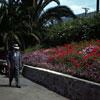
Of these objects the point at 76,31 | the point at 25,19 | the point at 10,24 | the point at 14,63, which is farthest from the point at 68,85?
the point at 25,19

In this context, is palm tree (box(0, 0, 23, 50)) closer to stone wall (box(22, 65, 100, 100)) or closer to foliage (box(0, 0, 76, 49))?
foliage (box(0, 0, 76, 49))

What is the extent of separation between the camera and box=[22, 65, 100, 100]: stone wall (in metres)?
6.52

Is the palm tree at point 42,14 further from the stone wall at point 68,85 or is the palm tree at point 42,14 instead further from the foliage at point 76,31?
the stone wall at point 68,85

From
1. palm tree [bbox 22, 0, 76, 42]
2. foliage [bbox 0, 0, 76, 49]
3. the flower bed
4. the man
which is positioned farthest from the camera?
palm tree [bbox 22, 0, 76, 42]

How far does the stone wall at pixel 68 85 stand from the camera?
6516 mm

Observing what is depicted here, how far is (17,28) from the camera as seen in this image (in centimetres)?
1933

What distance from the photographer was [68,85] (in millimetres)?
7824

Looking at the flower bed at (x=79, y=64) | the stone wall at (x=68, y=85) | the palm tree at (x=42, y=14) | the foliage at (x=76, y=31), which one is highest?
the palm tree at (x=42, y=14)

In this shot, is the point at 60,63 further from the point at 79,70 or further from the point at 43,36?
the point at 43,36

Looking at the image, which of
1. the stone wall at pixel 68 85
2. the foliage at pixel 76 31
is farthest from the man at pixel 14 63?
the foliage at pixel 76 31

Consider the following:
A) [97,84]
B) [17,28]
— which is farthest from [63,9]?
[97,84]

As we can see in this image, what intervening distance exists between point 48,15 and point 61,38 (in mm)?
5199

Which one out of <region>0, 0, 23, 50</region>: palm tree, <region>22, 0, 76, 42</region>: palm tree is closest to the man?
<region>0, 0, 23, 50</region>: palm tree

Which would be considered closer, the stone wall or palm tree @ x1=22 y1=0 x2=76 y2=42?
the stone wall
